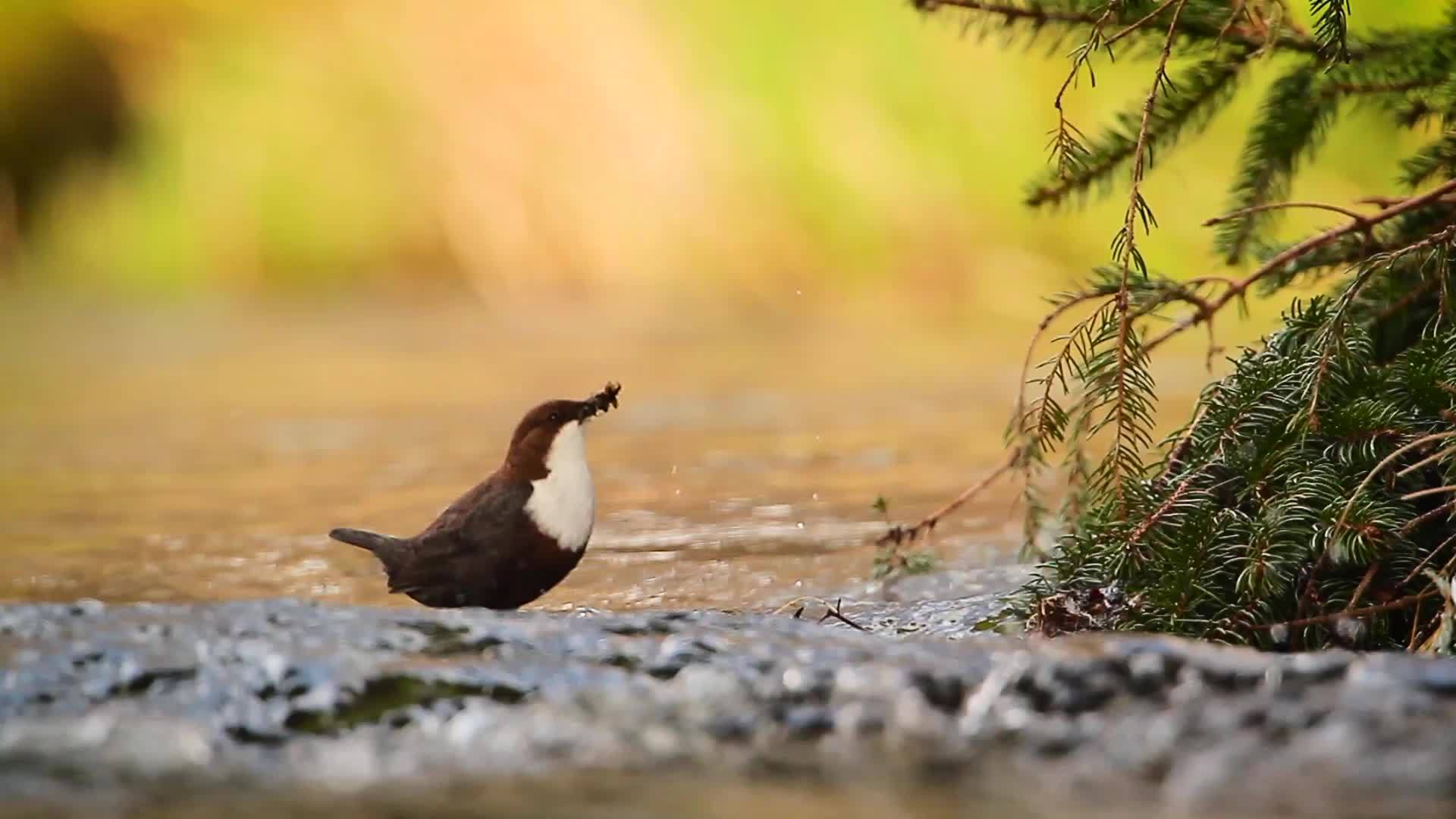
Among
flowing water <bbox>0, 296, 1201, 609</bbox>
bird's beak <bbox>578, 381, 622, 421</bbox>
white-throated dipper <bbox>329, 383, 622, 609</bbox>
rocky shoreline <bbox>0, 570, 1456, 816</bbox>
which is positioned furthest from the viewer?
flowing water <bbox>0, 296, 1201, 609</bbox>

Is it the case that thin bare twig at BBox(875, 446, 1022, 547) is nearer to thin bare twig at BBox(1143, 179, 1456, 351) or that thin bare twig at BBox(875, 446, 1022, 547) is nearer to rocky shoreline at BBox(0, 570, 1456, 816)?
thin bare twig at BBox(1143, 179, 1456, 351)

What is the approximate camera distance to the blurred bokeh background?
300 centimetres

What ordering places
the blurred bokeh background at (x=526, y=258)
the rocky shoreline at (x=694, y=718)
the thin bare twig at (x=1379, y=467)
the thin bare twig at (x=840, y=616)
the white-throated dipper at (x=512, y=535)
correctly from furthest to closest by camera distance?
the blurred bokeh background at (x=526, y=258) → the white-throated dipper at (x=512, y=535) → the thin bare twig at (x=840, y=616) → the thin bare twig at (x=1379, y=467) → the rocky shoreline at (x=694, y=718)

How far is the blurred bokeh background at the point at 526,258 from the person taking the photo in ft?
9.84

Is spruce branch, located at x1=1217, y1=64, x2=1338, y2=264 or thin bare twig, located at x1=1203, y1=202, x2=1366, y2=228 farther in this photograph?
spruce branch, located at x1=1217, y1=64, x2=1338, y2=264

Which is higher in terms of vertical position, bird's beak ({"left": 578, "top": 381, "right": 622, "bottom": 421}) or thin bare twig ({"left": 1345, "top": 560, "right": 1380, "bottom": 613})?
bird's beak ({"left": 578, "top": 381, "right": 622, "bottom": 421})

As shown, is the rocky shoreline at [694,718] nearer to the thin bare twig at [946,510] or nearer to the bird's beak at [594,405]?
the thin bare twig at [946,510]

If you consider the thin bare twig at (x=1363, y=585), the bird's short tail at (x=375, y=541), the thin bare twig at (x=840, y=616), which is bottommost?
the thin bare twig at (x=840, y=616)

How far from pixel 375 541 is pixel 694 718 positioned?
0.82 meters

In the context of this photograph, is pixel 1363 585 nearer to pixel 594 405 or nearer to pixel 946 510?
pixel 946 510

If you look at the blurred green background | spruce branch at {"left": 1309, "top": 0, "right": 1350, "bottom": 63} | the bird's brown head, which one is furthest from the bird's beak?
the blurred green background

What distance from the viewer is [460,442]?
3553 millimetres

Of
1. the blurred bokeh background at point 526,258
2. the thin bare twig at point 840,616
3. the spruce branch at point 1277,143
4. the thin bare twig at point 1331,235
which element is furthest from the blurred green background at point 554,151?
the thin bare twig at point 1331,235

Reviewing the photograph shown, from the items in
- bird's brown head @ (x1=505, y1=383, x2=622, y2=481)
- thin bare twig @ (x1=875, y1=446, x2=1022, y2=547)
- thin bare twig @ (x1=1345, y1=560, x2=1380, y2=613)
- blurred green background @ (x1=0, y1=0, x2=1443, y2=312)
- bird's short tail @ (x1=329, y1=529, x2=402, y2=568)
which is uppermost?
blurred green background @ (x1=0, y1=0, x2=1443, y2=312)
